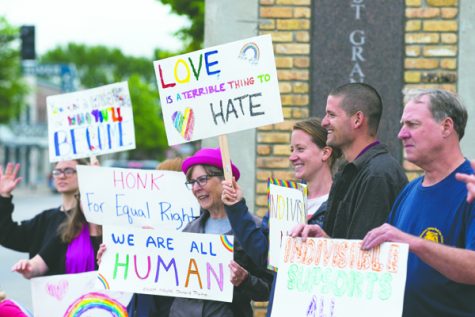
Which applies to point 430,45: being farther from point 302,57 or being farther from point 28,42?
point 28,42

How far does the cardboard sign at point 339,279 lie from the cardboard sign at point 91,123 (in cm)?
318

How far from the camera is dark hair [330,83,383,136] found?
452 cm

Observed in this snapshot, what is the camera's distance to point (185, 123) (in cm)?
536

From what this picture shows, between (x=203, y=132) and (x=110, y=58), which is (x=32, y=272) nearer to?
(x=203, y=132)

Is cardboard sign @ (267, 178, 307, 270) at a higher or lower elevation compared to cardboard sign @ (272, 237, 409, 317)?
higher

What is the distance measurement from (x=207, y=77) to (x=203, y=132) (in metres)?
0.31

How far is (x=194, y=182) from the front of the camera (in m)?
5.38

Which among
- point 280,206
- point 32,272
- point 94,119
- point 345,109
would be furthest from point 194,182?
point 94,119

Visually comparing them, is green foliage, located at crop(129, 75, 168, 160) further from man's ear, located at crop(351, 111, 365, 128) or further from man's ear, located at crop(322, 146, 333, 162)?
man's ear, located at crop(351, 111, 365, 128)

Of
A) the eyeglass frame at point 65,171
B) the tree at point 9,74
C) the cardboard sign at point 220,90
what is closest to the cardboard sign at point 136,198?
the eyeglass frame at point 65,171

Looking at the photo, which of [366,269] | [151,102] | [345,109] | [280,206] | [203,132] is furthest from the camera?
[151,102]

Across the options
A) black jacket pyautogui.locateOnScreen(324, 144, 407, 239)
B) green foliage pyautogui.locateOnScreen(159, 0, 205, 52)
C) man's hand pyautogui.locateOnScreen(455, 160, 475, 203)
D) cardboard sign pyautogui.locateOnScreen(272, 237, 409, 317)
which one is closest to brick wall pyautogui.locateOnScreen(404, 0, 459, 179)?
black jacket pyautogui.locateOnScreen(324, 144, 407, 239)

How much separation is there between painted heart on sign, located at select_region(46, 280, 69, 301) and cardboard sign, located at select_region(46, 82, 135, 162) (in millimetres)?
1072

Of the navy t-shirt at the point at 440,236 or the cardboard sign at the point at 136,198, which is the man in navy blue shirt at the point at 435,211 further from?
the cardboard sign at the point at 136,198
